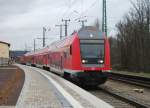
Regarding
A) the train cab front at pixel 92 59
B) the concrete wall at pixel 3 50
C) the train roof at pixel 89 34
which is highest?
the concrete wall at pixel 3 50

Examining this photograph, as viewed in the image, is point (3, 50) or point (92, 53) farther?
point (3, 50)

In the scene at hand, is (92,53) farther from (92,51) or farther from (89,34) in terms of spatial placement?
(89,34)

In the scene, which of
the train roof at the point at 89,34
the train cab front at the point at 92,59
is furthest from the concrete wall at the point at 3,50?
the train cab front at the point at 92,59

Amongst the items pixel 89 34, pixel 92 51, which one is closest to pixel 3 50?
pixel 89 34

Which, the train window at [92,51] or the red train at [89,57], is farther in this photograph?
the train window at [92,51]

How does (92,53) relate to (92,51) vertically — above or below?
below

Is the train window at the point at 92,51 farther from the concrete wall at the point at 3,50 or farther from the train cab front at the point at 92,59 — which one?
the concrete wall at the point at 3,50

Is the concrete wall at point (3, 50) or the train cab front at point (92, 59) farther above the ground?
the concrete wall at point (3, 50)

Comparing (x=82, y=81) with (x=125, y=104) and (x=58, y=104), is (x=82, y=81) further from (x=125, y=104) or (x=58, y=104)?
(x=58, y=104)

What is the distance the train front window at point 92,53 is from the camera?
25188 millimetres

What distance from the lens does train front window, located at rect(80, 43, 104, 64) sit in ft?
82.6

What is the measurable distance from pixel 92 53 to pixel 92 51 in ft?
0.44

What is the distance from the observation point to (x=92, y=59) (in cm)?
2517

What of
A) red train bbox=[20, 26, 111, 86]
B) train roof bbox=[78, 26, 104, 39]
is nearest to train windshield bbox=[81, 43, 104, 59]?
red train bbox=[20, 26, 111, 86]
